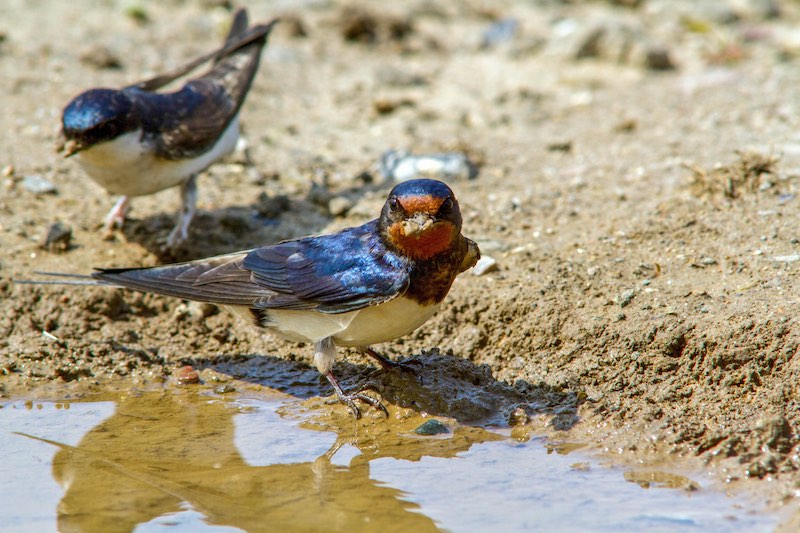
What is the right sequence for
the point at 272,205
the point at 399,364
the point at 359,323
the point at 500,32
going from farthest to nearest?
the point at 500,32
the point at 272,205
the point at 399,364
the point at 359,323

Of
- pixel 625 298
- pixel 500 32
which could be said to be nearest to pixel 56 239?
pixel 625 298

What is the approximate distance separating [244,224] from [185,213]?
1.30 feet

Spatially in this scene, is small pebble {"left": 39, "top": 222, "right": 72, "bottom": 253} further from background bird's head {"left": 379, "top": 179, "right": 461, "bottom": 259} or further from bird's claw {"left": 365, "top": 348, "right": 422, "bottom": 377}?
background bird's head {"left": 379, "top": 179, "right": 461, "bottom": 259}

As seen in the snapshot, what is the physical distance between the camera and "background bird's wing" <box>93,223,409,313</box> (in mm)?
4082

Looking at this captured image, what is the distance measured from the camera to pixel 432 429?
4.15 metres

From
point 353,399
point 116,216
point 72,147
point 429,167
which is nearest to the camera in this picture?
point 353,399

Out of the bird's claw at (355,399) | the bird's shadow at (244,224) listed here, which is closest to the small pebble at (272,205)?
the bird's shadow at (244,224)

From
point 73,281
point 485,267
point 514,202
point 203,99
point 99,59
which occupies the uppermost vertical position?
point 99,59

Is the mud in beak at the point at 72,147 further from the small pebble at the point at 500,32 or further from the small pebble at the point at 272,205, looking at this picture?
the small pebble at the point at 500,32

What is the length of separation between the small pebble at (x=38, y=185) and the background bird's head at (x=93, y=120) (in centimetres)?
94

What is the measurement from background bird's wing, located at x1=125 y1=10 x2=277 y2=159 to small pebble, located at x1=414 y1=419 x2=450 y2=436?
239cm

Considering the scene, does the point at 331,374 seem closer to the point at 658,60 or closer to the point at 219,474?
the point at 219,474

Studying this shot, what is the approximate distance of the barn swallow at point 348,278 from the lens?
4.03 m

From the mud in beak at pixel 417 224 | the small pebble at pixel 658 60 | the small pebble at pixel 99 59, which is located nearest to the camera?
the mud in beak at pixel 417 224
